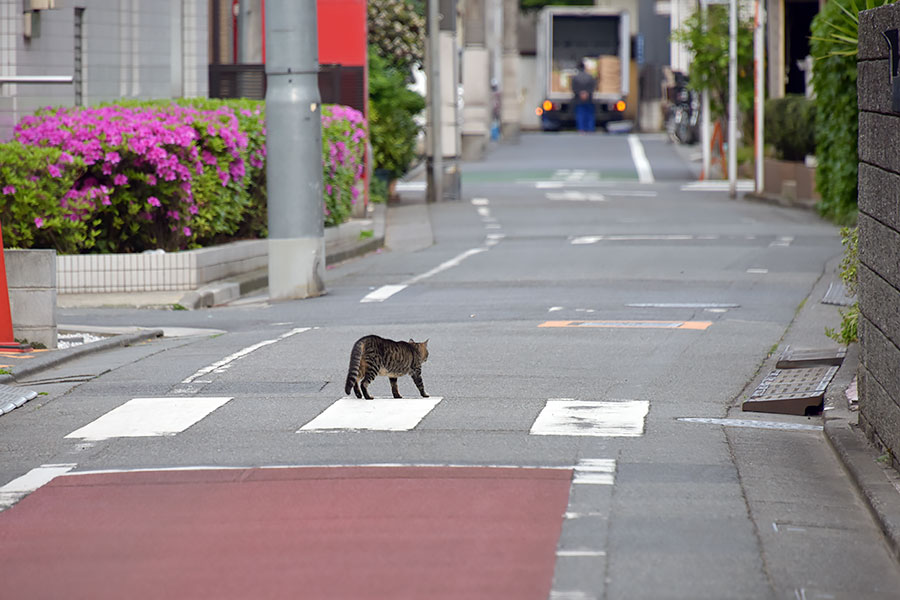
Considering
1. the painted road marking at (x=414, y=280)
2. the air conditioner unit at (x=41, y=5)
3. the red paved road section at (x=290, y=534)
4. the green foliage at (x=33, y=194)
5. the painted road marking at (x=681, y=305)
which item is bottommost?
the red paved road section at (x=290, y=534)

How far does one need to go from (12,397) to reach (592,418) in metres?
4.01

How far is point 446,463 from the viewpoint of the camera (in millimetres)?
8758

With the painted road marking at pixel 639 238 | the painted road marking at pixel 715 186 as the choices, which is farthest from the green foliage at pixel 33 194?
the painted road marking at pixel 715 186

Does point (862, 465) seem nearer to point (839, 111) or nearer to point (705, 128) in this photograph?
point (839, 111)

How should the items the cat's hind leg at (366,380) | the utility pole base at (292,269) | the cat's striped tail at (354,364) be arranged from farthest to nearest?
the utility pole base at (292,269) → the cat's hind leg at (366,380) → the cat's striped tail at (354,364)

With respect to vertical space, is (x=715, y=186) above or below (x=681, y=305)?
above

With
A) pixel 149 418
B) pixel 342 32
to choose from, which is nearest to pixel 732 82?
pixel 342 32

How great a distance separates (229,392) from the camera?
37.6 feet

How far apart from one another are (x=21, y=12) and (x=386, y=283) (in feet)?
17.9

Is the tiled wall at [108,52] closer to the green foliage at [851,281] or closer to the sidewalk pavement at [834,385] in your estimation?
the sidewalk pavement at [834,385]

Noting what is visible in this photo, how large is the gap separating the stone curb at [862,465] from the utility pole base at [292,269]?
832 centimetres

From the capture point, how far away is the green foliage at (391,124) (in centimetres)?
3628

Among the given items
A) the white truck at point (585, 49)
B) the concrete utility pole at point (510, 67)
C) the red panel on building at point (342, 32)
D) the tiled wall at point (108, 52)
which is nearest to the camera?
the tiled wall at point (108, 52)

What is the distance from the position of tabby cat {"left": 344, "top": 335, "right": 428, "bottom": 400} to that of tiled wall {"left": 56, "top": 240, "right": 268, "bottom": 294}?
7.98m
